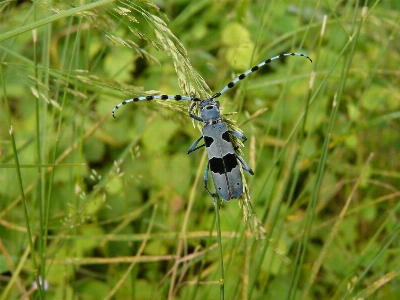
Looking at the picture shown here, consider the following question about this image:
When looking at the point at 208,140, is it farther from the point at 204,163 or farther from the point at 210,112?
the point at 204,163

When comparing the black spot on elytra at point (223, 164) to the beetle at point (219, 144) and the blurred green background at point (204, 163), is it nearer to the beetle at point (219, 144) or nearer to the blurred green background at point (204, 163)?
the beetle at point (219, 144)

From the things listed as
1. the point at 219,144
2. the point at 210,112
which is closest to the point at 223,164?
the point at 219,144

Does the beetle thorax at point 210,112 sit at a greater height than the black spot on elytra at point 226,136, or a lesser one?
greater

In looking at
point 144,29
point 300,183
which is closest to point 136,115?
point 144,29

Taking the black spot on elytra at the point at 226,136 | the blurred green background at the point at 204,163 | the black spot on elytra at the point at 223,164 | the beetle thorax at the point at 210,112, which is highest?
the blurred green background at the point at 204,163

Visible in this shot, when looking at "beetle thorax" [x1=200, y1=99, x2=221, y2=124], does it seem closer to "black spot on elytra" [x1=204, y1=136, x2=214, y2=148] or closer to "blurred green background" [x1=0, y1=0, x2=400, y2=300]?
"black spot on elytra" [x1=204, y1=136, x2=214, y2=148]

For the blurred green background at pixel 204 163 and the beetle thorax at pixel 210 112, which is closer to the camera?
the beetle thorax at pixel 210 112

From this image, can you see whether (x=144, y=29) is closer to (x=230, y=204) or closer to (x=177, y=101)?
(x=230, y=204)

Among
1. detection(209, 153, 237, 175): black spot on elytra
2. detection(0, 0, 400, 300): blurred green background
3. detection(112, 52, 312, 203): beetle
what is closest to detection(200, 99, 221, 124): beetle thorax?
detection(112, 52, 312, 203): beetle

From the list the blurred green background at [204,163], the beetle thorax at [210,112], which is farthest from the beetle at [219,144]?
the blurred green background at [204,163]
